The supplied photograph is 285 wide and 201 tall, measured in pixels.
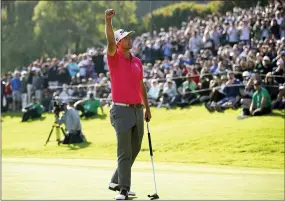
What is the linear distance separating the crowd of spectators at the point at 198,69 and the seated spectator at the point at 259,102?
257 mm

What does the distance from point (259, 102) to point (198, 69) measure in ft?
20.6

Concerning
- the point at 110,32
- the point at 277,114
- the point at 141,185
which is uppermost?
the point at 110,32

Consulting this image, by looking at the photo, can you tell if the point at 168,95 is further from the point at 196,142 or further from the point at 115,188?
the point at 115,188

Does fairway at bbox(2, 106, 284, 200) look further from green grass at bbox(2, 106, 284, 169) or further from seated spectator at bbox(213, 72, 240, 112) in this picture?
seated spectator at bbox(213, 72, 240, 112)

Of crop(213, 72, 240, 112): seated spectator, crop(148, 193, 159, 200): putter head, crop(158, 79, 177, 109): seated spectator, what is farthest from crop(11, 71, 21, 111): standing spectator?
crop(148, 193, 159, 200): putter head

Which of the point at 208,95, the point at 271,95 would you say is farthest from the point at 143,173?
the point at 208,95

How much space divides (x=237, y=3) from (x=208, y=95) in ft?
19.1

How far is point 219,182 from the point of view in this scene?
12633 mm

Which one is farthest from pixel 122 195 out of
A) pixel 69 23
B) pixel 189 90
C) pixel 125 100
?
pixel 69 23

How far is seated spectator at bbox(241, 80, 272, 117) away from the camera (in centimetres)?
2441

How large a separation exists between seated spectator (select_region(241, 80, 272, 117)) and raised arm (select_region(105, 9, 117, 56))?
14.4 m

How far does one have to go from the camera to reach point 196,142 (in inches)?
950

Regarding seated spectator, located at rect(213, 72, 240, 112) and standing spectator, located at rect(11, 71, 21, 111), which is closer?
seated spectator, located at rect(213, 72, 240, 112)

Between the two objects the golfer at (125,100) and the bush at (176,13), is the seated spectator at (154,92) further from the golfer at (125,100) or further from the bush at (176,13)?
the golfer at (125,100)
